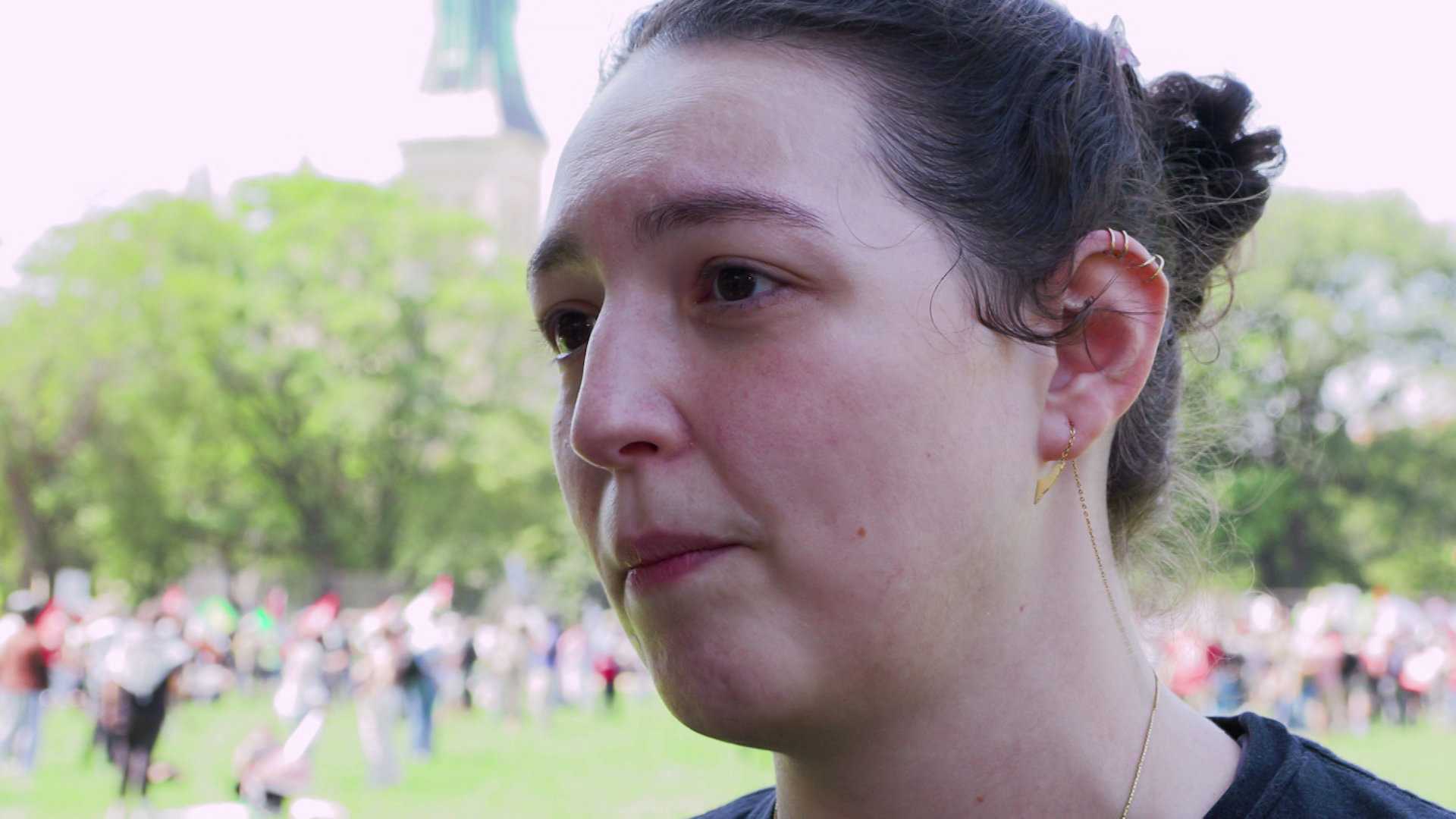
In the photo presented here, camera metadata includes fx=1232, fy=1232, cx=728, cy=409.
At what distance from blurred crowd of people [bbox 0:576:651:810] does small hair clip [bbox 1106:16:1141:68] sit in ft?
33.3

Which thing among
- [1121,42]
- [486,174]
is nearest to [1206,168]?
[1121,42]

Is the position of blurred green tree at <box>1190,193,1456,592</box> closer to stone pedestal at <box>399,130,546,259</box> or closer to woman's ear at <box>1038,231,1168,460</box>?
woman's ear at <box>1038,231,1168,460</box>

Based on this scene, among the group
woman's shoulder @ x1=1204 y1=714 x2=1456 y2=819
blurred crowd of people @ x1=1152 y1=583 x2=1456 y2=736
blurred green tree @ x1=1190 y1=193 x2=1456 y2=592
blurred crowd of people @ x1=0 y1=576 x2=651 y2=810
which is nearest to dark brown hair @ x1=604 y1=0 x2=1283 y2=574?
woman's shoulder @ x1=1204 y1=714 x2=1456 y2=819

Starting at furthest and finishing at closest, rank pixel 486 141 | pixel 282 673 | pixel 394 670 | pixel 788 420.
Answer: pixel 486 141
pixel 282 673
pixel 394 670
pixel 788 420

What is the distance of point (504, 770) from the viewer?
14.7 metres

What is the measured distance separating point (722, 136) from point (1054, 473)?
501mm

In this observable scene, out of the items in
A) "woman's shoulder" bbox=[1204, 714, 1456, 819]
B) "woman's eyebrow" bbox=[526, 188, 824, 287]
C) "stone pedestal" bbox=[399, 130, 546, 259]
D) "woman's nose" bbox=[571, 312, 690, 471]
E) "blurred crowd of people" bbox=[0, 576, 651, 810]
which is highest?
"stone pedestal" bbox=[399, 130, 546, 259]

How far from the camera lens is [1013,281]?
4.32ft

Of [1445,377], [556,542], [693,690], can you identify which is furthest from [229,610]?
[1445,377]

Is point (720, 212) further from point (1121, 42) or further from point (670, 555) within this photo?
point (1121, 42)

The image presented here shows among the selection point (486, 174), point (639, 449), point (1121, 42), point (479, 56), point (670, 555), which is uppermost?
point (479, 56)

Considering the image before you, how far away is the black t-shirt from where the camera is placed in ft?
4.47

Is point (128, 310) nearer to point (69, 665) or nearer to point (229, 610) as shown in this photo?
point (229, 610)

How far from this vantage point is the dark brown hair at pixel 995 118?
1.31 metres
